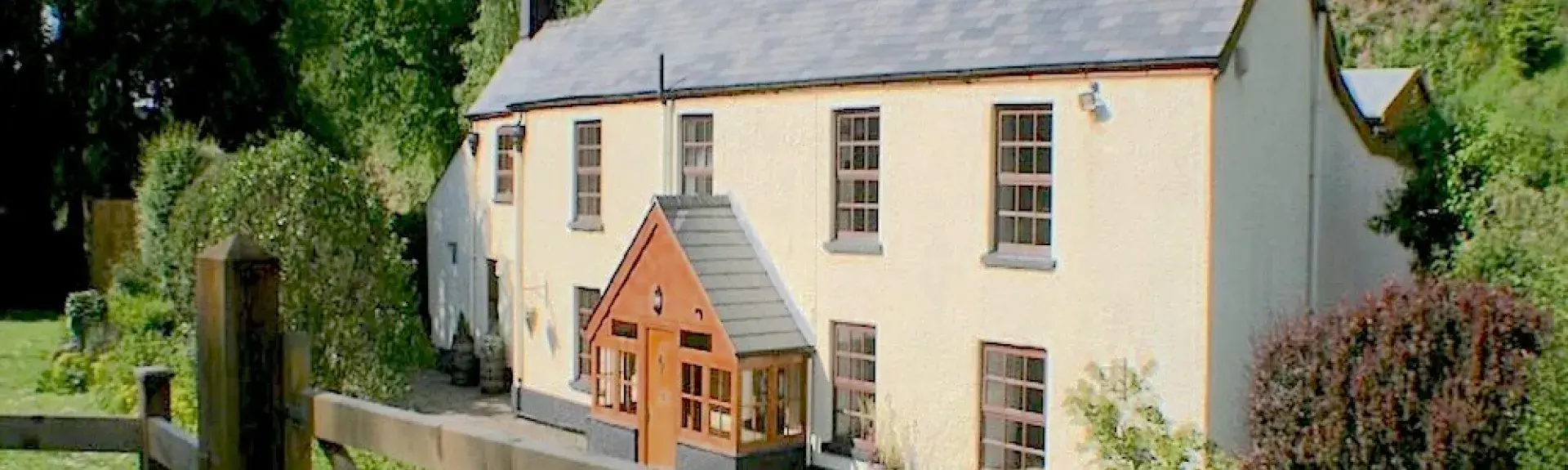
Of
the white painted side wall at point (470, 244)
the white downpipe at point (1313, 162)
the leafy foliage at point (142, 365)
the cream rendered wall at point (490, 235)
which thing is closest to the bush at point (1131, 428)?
the white downpipe at point (1313, 162)

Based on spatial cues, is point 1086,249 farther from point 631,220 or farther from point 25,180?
point 25,180

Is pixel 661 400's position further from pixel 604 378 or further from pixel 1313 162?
pixel 1313 162

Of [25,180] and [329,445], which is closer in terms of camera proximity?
[329,445]

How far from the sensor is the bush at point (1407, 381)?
13117mm

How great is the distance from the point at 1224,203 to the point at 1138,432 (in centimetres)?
256

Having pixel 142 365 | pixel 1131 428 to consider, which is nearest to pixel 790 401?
pixel 1131 428

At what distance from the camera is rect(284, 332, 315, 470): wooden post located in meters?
3.94

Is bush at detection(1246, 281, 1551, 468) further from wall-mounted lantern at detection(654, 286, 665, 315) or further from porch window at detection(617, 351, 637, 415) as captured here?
porch window at detection(617, 351, 637, 415)

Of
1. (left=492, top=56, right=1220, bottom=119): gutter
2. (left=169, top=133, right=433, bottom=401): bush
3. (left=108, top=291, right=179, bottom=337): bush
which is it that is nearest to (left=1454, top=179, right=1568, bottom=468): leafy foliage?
(left=492, top=56, right=1220, bottom=119): gutter

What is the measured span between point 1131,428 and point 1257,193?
10.7 ft

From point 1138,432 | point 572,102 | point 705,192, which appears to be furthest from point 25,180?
point 1138,432

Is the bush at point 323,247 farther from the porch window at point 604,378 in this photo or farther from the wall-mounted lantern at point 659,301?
the wall-mounted lantern at point 659,301

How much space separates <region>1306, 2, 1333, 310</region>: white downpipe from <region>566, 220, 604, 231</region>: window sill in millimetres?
10183

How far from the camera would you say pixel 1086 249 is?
14641mm
